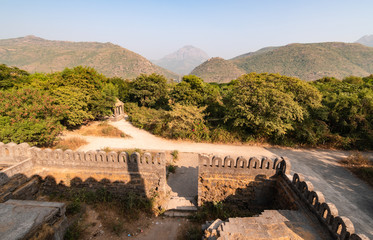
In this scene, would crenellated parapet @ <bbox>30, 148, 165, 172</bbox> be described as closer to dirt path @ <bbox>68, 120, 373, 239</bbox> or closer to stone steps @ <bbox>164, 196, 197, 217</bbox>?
stone steps @ <bbox>164, 196, 197, 217</bbox>

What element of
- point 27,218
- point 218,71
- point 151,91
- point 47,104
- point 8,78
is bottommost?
point 27,218

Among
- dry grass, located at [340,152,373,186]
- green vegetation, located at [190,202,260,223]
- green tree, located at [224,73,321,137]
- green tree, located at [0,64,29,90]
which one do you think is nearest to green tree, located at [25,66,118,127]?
green tree, located at [0,64,29,90]

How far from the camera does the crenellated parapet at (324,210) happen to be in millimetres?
3557

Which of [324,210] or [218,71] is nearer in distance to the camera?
[324,210]

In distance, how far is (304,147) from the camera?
43.6 feet

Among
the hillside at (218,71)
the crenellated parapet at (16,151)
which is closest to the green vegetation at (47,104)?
the crenellated parapet at (16,151)

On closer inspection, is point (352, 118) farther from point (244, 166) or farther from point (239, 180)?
point (239, 180)

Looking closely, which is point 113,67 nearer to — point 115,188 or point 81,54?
point 81,54

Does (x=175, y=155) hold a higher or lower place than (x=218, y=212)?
higher

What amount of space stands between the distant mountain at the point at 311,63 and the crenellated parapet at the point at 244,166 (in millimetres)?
54067

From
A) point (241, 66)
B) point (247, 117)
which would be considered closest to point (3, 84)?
point (247, 117)

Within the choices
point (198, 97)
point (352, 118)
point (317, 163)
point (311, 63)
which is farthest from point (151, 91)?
point (311, 63)

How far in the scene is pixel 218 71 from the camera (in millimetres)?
64750

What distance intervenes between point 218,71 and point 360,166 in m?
59.0
